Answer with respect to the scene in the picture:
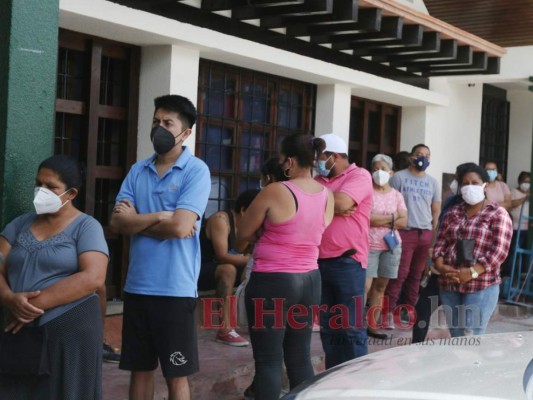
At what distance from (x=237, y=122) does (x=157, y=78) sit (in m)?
1.36

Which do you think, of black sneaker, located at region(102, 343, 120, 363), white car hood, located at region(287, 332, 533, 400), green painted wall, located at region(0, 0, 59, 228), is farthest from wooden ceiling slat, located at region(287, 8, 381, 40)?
white car hood, located at region(287, 332, 533, 400)

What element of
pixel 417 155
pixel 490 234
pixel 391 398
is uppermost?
pixel 417 155

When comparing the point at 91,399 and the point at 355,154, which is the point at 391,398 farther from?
the point at 355,154

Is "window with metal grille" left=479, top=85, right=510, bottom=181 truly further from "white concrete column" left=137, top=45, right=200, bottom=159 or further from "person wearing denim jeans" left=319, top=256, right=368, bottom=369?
"person wearing denim jeans" left=319, top=256, right=368, bottom=369

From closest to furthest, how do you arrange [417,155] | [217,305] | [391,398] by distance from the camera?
[391,398] → [217,305] → [417,155]

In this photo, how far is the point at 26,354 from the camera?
3660mm

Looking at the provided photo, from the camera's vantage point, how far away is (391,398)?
276 centimetres

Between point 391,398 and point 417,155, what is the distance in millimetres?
6116

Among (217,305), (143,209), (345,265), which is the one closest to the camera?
(143,209)

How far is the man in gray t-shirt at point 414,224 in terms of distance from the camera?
8414 millimetres

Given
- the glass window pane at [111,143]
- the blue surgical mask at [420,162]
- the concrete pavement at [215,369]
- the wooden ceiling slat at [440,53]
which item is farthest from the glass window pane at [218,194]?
the wooden ceiling slat at [440,53]

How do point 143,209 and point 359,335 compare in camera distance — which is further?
point 359,335

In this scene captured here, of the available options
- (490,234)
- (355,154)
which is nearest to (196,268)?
(490,234)

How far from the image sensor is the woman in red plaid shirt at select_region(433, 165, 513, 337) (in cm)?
556
